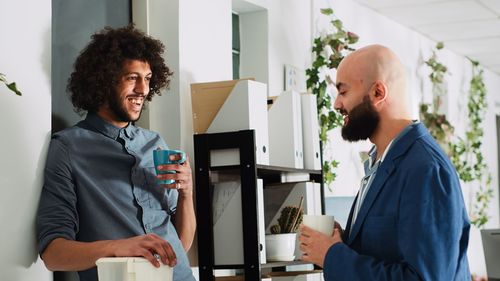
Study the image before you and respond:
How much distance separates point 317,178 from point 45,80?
147cm

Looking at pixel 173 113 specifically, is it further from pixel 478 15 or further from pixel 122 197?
Result: pixel 478 15

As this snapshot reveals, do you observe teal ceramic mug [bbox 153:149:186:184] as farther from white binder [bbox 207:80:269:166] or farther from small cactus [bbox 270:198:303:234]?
small cactus [bbox 270:198:303:234]

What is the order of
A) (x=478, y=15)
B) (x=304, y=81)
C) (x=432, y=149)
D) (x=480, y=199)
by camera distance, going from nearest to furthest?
(x=432, y=149) → (x=304, y=81) → (x=478, y=15) → (x=480, y=199)

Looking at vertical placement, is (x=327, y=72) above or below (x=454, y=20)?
below

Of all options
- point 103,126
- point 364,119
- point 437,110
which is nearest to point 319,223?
point 364,119

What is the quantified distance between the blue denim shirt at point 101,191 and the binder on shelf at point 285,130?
77 cm

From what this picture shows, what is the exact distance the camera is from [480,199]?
7207 mm

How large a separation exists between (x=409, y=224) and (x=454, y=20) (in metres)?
4.29

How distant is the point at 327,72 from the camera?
15.8ft

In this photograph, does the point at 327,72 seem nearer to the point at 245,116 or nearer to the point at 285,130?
the point at 285,130

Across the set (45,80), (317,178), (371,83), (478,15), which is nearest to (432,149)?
(371,83)

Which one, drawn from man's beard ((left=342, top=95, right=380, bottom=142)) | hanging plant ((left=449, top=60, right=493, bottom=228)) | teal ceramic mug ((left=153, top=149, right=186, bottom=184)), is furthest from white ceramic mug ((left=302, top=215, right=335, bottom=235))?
hanging plant ((left=449, top=60, right=493, bottom=228))

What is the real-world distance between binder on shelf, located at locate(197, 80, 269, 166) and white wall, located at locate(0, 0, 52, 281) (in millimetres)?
784

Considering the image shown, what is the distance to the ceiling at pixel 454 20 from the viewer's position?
18.2ft
